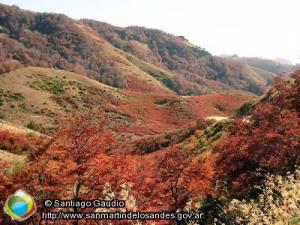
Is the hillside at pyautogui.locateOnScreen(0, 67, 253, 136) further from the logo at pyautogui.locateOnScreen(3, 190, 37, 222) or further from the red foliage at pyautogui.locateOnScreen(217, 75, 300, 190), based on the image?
the logo at pyautogui.locateOnScreen(3, 190, 37, 222)

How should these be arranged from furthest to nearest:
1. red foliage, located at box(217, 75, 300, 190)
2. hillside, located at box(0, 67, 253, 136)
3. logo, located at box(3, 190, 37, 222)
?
hillside, located at box(0, 67, 253, 136) → red foliage, located at box(217, 75, 300, 190) → logo, located at box(3, 190, 37, 222)

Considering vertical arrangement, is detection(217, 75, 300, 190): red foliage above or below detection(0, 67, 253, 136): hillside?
below

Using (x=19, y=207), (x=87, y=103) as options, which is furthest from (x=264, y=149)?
(x=87, y=103)

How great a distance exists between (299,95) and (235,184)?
33.4 ft

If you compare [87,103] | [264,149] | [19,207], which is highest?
[87,103]

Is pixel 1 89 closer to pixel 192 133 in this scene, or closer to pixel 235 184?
pixel 192 133

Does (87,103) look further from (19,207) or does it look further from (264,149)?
(19,207)

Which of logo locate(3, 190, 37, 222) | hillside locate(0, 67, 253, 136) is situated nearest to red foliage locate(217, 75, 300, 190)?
logo locate(3, 190, 37, 222)

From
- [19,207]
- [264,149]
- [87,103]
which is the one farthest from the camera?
[87,103]

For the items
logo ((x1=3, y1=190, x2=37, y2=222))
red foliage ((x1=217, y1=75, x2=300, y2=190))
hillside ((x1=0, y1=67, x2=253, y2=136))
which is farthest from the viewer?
hillside ((x1=0, y1=67, x2=253, y2=136))

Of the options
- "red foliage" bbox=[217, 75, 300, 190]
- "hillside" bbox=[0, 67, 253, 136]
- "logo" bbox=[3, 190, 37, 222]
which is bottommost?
"logo" bbox=[3, 190, 37, 222]

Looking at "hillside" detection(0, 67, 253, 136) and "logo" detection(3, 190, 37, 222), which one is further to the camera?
"hillside" detection(0, 67, 253, 136)

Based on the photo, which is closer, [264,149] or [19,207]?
[19,207]

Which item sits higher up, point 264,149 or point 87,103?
point 87,103
